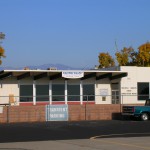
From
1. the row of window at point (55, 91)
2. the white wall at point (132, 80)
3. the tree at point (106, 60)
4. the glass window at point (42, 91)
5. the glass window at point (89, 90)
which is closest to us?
the row of window at point (55, 91)

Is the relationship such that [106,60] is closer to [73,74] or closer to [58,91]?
[58,91]

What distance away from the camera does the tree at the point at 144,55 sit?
80.8 metres

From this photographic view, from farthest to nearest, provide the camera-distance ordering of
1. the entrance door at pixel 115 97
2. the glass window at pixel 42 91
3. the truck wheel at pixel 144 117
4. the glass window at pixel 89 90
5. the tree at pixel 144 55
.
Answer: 1. the tree at pixel 144 55
2. the glass window at pixel 89 90
3. the entrance door at pixel 115 97
4. the glass window at pixel 42 91
5. the truck wheel at pixel 144 117

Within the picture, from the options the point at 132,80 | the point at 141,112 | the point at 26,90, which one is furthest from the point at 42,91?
the point at 141,112

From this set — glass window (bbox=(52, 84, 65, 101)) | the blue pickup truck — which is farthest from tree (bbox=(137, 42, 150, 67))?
the blue pickup truck

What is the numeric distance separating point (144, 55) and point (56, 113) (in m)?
48.8

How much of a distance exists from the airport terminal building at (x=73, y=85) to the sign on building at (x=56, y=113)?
12.8ft

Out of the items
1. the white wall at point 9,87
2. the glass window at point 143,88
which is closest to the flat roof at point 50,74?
the white wall at point 9,87

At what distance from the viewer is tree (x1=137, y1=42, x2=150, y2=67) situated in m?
80.8

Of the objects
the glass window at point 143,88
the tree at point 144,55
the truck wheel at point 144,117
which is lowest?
the truck wheel at point 144,117

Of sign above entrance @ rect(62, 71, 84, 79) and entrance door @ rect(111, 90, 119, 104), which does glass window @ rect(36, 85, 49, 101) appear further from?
entrance door @ rect(111, 90, 119, 104)

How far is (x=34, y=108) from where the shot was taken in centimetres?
3475

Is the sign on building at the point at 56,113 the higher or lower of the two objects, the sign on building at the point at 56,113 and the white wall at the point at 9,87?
the lower

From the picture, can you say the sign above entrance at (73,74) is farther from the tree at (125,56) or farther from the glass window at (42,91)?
the tree at (125,56)
